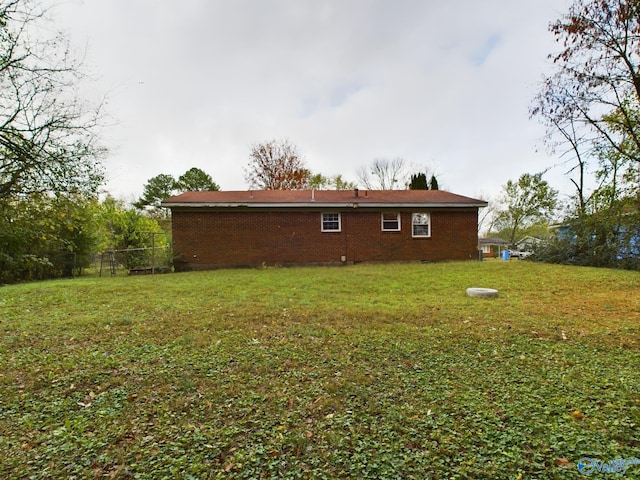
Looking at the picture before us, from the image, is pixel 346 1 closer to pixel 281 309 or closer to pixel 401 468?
pixel 281 309

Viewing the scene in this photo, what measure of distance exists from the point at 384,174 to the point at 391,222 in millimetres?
20982

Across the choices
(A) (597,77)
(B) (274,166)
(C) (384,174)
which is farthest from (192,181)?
(A) (597,77)

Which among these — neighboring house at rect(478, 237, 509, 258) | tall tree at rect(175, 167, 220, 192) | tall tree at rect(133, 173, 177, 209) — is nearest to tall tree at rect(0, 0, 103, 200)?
tall tree at rect(175, 167, 220, 192)

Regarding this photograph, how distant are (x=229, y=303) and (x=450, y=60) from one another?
36.4 ft

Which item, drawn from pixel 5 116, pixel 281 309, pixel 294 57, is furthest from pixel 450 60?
pixel 5 116

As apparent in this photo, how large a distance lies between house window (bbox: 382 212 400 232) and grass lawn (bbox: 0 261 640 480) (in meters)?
8.95

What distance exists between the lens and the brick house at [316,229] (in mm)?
13203

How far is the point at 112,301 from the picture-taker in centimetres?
634

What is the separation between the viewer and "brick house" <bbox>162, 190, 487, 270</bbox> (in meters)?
13.2

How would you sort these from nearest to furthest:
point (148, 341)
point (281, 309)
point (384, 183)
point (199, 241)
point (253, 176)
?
point (148, 341), point (281, 309), point (199, 241), point (253, 176), point (384, 183)

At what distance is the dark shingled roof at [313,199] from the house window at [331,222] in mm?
555

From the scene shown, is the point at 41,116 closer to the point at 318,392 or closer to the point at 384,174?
the point at 318,392

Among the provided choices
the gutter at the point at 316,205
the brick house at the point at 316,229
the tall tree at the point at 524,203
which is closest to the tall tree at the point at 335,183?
Result: the brick house at the point at 316,229

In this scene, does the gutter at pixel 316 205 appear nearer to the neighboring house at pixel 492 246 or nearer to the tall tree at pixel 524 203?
the tall tree at pixel 524 203
